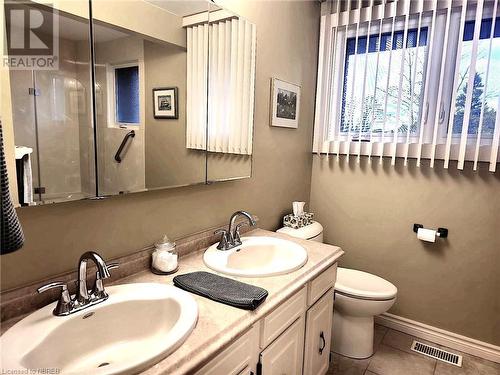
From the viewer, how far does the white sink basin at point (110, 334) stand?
0.77 meters

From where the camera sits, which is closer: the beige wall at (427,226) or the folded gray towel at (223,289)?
the folded gray towel at (223,289)

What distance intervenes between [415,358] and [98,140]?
2.22 metres

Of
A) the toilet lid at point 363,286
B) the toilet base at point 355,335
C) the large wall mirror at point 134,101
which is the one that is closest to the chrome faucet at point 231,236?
the large wall mirror at point 134,101

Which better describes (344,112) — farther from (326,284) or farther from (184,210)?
(184,210)

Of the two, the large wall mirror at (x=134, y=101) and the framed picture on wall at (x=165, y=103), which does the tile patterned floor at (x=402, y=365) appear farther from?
the framed picture on wall at (x=165, y=103)

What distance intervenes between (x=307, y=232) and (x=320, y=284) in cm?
63

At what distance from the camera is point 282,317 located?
1.25 meters

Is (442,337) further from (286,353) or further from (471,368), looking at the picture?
(286,353)

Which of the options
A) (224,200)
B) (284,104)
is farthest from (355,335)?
(284,104)

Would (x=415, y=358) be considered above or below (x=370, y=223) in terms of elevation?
below

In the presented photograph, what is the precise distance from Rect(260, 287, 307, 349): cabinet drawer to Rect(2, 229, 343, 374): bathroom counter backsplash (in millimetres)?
63

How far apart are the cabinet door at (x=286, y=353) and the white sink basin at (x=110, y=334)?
396mm

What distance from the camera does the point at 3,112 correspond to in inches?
34.5

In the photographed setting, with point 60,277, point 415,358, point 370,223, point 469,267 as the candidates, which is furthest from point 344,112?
point 60,277
